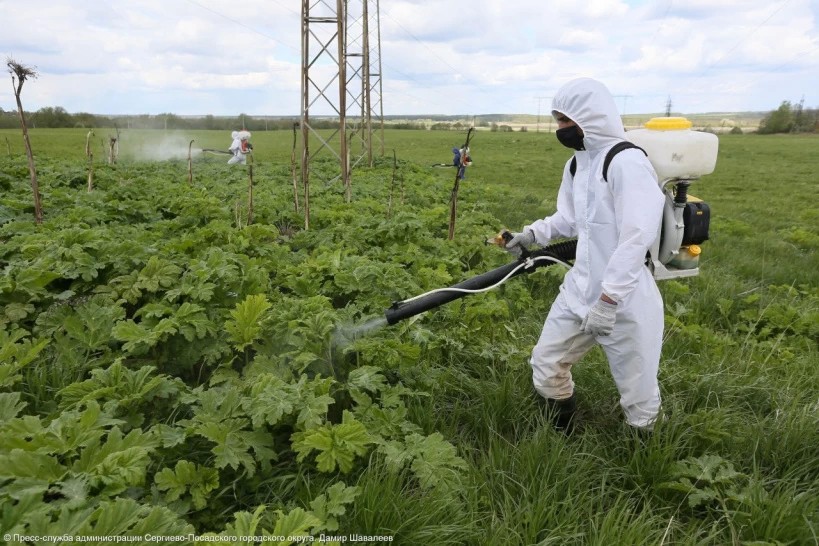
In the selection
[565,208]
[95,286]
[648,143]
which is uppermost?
[648,143]

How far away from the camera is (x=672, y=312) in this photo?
18.3 feet

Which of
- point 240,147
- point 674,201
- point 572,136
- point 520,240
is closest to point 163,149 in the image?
point 240,147

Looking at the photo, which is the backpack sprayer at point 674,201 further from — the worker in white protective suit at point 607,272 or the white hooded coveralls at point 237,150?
the white hooded coveralls at point 237,150

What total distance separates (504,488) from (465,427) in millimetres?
771

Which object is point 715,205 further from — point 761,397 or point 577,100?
point 577,100

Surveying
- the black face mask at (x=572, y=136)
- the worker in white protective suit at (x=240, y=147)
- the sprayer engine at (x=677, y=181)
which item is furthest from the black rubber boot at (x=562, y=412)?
the worker in white protective suit at (x=240, y=147)

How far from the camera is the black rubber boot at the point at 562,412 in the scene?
3516 mm

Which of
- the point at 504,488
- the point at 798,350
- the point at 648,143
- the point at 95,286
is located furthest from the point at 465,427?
the point at 798,350

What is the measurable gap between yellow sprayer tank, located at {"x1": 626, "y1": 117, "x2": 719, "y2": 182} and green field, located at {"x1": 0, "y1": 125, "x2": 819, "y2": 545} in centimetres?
158

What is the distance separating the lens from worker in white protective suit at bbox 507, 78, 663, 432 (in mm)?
2855

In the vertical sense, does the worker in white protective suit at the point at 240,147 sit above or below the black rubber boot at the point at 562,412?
above

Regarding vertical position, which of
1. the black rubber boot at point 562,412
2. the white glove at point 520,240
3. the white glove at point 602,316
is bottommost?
the black rubber boot at point 562,412

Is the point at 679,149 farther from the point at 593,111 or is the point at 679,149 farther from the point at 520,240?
the point at 520,240

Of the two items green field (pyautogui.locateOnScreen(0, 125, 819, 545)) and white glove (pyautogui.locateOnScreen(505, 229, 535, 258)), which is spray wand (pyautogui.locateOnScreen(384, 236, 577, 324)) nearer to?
white glove (pyautogui.locateOnScreen(505, 229, 535, 258))
